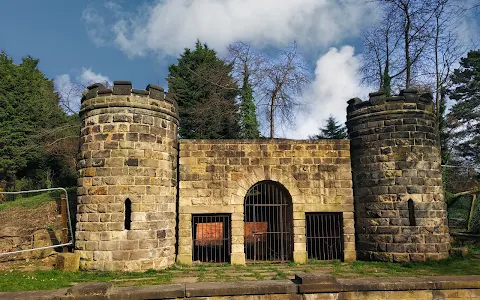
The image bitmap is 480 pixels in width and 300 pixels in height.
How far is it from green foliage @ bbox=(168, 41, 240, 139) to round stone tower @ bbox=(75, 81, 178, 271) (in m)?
13.3

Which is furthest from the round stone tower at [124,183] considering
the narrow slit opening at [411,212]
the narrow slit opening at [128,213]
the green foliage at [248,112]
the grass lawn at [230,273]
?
the green foliage at [248,112]

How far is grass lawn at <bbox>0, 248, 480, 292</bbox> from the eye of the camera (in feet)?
25.5

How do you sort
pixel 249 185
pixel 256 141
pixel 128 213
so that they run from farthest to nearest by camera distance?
pixel 256 141 → pixel 249 185 → pixel 128 213

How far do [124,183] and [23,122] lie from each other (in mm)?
19507

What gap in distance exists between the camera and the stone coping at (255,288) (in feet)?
19.9

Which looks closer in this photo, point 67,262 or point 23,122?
point 67,262

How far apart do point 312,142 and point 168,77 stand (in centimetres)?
1862

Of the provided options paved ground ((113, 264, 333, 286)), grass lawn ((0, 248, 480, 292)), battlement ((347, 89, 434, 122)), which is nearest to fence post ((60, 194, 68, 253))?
grass lawn ((0, 248, 480, 292))

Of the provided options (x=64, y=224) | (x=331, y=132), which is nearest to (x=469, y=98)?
(x=331, y=132)

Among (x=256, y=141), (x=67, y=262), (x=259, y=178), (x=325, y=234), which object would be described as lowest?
(x=67, y=262)

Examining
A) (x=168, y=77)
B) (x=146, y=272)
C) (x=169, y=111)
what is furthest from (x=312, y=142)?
(x=168, y=77)

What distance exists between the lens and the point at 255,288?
6477 mm

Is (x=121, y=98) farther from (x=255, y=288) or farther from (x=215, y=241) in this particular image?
(x=255, y=288)

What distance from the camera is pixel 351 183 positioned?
443 inches
